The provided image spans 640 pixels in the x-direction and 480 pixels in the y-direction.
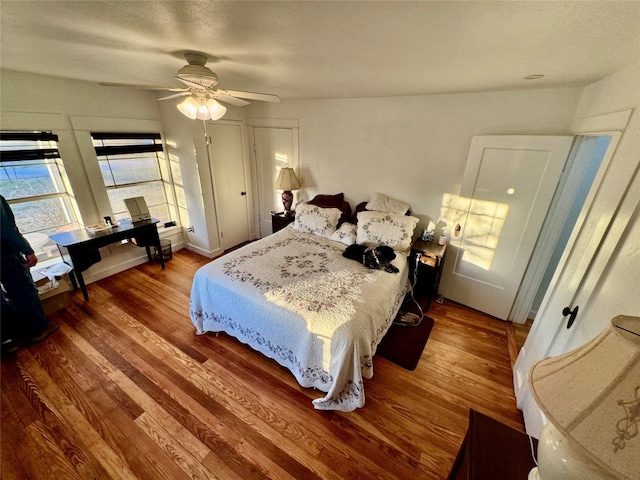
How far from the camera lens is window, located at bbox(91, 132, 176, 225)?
306 centimetres

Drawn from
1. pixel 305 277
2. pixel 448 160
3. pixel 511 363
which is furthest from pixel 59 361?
pixel 448 160

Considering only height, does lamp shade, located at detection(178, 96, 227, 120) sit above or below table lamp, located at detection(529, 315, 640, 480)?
above

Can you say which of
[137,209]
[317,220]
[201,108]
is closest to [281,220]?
[317,220]

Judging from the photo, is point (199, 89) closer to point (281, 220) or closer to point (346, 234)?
point (346, 234)

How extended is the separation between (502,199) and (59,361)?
13.5 ft

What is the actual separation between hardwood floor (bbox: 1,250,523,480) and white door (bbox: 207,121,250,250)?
189 cm

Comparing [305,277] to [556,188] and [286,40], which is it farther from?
[556,188]

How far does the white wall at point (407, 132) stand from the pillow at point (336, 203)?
5.1 inches

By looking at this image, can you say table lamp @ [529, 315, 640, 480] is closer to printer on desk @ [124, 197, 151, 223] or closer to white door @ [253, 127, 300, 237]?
white door @ [253, 127, 300, 237]

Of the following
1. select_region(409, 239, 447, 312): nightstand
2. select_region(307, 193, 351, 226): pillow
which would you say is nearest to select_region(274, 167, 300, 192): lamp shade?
select_region(307, 193, 351, 226): pillow

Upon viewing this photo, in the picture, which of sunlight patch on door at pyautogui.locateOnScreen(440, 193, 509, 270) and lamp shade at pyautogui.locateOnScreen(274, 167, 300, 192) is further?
lamp shade at pyautogui.locateOnScreen(274, 167, 300, 192)

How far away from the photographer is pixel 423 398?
6.13ft

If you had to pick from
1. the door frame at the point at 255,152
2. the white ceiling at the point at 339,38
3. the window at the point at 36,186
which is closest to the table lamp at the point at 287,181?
the door frame at the point at 255,152

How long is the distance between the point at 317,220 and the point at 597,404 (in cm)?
273
